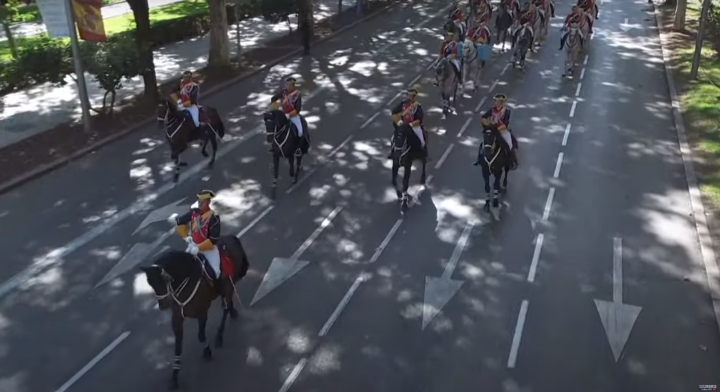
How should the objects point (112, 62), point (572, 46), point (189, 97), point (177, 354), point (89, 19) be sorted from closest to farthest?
point (177, 354) < point (189, 97) < point (89, 19) < point (112, 62) < point (572, 46)

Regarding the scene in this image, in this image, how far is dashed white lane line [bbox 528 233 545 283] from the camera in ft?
41.4

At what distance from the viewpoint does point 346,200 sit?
1586 centimetres

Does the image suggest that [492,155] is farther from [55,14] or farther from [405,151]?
[55,14]

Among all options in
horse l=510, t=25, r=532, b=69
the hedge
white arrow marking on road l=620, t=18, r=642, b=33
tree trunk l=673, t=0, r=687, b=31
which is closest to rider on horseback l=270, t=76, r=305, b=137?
the hedge

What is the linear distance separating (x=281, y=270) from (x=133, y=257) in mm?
2952

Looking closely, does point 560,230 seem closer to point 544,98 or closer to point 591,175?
point 591,175

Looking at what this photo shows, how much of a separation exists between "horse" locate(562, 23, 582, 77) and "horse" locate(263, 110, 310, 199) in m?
12.8

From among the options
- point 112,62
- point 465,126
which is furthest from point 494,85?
point 112,62

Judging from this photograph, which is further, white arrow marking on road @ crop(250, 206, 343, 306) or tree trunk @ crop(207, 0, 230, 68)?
tree trunk @ crop(207, 0, 230, 68)

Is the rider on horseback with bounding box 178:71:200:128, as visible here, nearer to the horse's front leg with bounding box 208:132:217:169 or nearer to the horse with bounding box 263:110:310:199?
the horse's front leg with bounding box 208:132:217:169

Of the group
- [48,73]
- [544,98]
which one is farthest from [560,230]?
[48,73]

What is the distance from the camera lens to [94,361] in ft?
34.2

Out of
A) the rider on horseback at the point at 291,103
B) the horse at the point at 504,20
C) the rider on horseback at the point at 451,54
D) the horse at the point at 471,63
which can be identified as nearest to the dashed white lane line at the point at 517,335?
the rider on horseback at the point at 291,103

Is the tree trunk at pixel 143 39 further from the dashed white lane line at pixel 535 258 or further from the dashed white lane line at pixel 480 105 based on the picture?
the dashed white lane line at pixel 535 258
